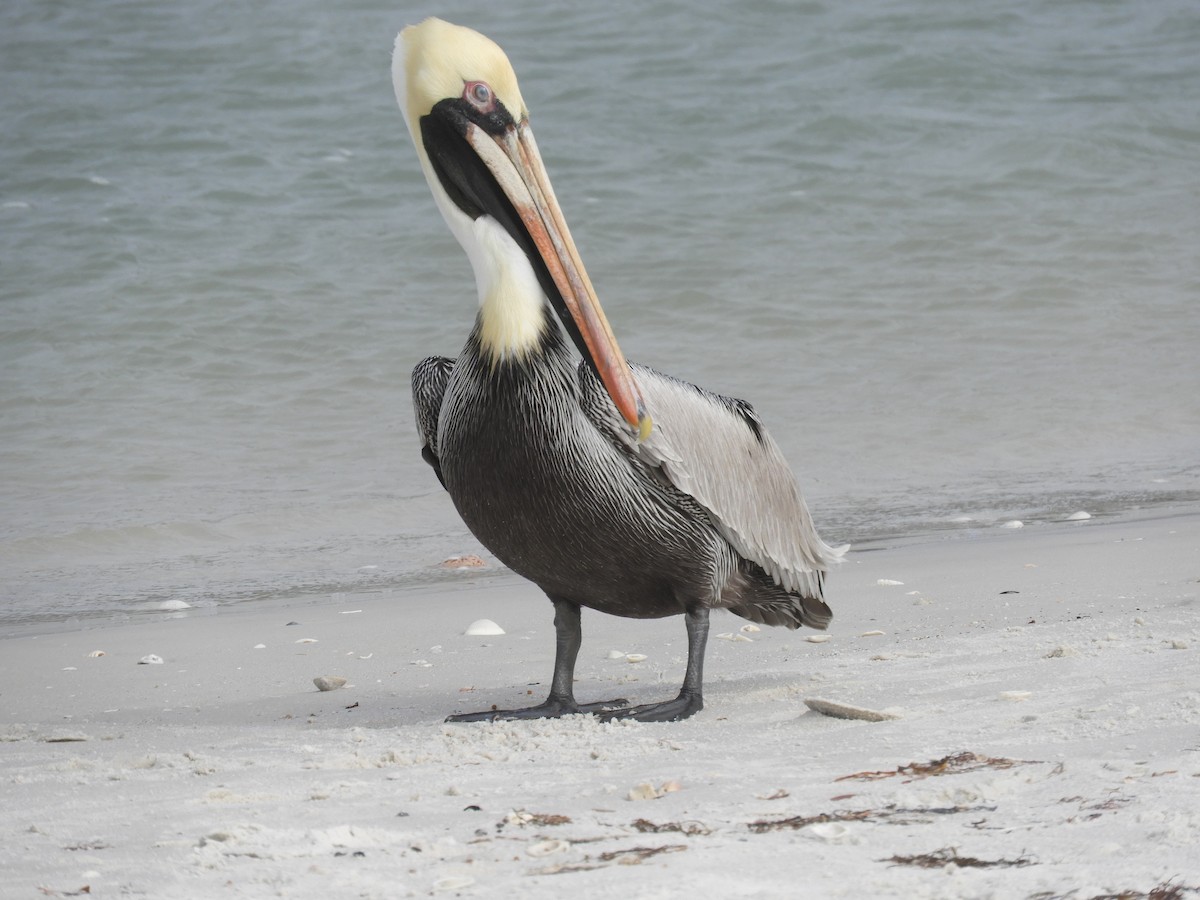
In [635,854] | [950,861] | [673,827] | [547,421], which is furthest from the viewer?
[547,421]

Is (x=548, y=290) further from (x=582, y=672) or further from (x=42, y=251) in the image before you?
(x=42, y=251)

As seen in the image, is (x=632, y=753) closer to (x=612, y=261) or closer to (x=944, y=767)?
(x=944, y=767)

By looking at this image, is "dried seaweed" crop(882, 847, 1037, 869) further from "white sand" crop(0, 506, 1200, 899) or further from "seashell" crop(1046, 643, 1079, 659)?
"seashell" crop(1046, 643, 1079, 659)

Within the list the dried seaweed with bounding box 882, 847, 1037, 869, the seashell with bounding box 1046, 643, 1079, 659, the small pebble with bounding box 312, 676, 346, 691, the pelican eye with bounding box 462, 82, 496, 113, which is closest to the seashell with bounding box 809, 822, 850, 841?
the dried seaweed with bounding box 882, 847, 1037, 869

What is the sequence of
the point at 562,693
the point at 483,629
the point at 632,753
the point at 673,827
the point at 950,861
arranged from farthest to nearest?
the point at 483,629 < the point at 562,693 < the point at 632,753 < the point at 673,827 < the point at 950,861

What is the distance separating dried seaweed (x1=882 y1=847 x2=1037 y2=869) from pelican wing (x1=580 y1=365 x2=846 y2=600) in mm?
1466

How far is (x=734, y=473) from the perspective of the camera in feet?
12.2

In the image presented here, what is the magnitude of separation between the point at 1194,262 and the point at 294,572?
25.4 feet

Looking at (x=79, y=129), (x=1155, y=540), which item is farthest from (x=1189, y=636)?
(x=79, y=129)

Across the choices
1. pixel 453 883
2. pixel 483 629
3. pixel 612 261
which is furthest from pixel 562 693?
pixel 612 261

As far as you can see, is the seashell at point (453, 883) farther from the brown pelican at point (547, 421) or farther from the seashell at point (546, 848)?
the brown pelican at point (547, 421)

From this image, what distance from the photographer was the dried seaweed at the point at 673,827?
225 cm

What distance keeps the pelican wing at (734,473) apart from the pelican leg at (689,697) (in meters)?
0.21

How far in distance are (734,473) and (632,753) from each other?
3.02ft
